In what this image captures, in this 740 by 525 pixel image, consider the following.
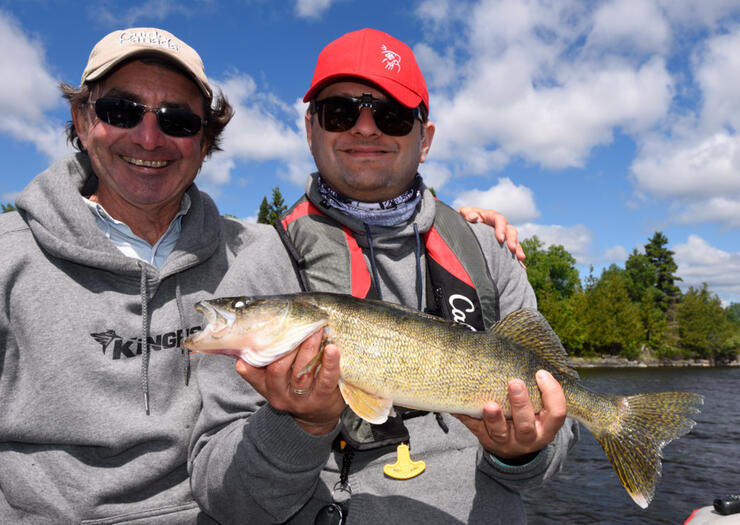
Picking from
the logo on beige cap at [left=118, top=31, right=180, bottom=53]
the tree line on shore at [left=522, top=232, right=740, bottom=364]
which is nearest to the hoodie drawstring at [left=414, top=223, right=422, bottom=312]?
the logo on beige cap at [left=118, top=31, right=180, bottom=53]

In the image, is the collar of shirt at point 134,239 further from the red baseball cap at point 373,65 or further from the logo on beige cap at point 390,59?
the logo on beige cap at point 390,59

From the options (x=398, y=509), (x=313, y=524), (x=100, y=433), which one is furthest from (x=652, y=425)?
(x=100, y=433)

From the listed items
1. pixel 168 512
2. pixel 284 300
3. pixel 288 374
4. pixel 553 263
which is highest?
pixel 553 263

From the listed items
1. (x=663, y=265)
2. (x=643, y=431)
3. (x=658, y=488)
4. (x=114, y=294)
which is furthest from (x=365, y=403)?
(x=663, y=265)

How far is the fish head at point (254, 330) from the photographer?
2961 mm

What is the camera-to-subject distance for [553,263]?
9444 cm

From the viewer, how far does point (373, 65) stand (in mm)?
4301

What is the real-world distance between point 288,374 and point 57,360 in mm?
1870

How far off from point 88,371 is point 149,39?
8.82 feet

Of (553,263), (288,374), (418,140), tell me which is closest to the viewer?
(288,374)

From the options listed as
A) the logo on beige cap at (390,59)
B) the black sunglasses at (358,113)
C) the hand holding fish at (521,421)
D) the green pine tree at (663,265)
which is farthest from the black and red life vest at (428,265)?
the green pine tree at (663,265)

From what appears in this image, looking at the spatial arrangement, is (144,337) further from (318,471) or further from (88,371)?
(318,471)

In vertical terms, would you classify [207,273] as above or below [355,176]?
below

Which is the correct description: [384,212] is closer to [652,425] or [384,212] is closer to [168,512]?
[652,425]
